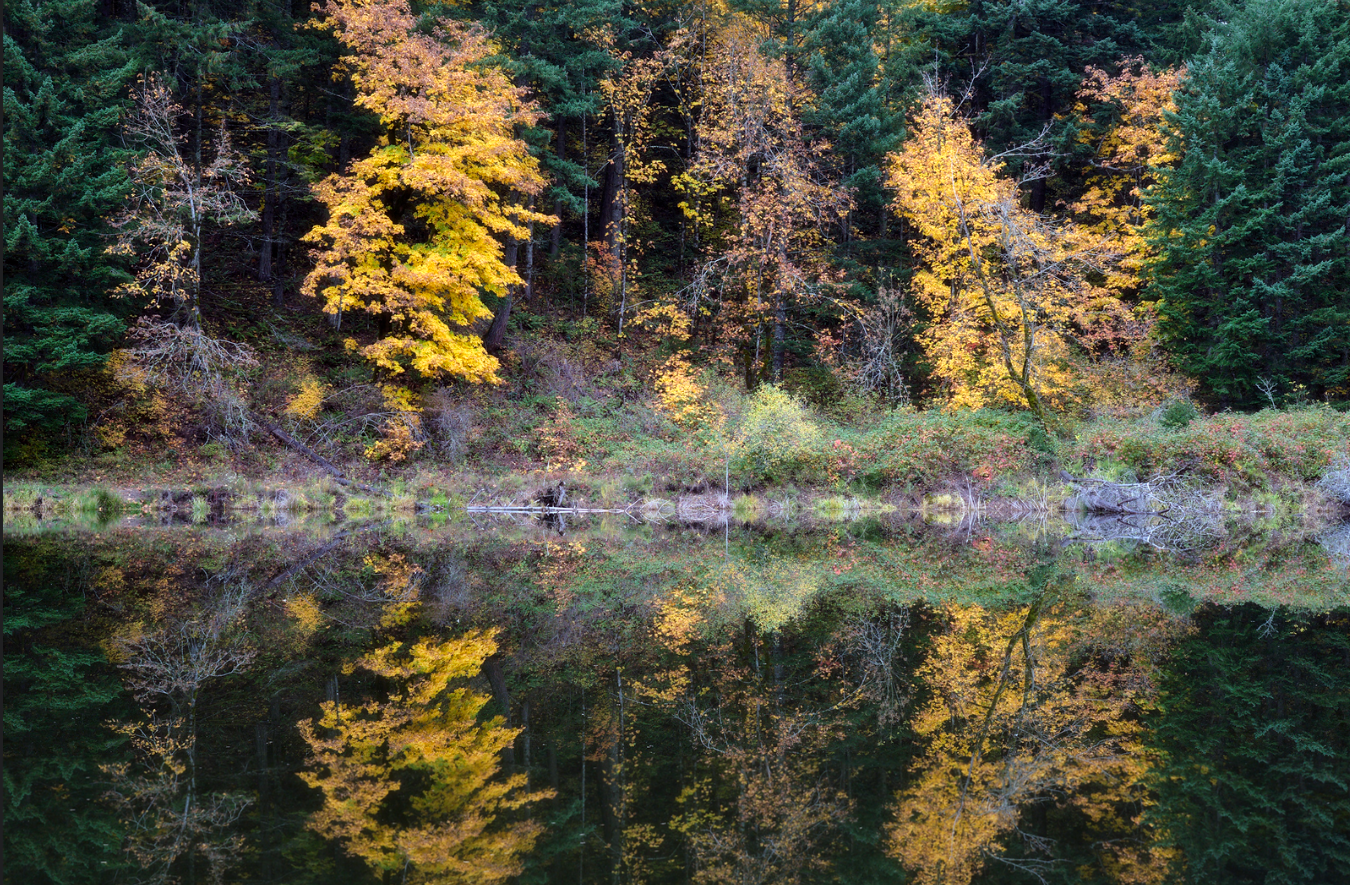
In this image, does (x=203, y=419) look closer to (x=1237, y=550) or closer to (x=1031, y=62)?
(x=1237, y=550)

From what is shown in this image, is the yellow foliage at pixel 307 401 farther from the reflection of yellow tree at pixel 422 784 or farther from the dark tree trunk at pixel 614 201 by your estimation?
the reflection of yellow tree at pixel 422 784

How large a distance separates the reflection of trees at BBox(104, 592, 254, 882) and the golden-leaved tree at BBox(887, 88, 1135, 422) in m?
21.2

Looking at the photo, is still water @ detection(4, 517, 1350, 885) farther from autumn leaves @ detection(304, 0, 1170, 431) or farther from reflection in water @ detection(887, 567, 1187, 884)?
autumn leaves @ detection(304, 0, 1170, 431)

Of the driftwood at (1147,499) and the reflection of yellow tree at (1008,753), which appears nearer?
the reflection of yellow tree at (1008,753)

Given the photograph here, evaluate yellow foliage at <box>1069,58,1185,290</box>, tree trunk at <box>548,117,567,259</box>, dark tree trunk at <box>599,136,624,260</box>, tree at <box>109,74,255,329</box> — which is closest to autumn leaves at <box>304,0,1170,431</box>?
yellow foliage at <box>1069,58,1185,290</box>

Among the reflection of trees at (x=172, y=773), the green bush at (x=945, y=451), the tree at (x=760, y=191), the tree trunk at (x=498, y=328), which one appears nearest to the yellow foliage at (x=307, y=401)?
the tree trunk at (x=498, y=328)

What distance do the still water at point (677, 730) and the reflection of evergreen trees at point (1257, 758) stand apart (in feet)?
0.08

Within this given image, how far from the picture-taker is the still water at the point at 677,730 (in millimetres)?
4203

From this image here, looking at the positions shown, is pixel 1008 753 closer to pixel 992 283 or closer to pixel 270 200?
pixel 992 283

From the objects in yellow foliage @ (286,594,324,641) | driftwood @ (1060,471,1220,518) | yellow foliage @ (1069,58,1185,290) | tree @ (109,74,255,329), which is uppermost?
yellow foliage @ (1069,58,1185,290)

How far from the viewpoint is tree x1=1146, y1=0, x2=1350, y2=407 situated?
86.1 ft

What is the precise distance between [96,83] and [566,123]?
15529 millimetres

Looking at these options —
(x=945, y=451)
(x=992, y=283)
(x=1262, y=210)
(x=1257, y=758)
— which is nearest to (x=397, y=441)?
(x=945, y=451)

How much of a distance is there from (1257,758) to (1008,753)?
1.38 metres
